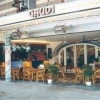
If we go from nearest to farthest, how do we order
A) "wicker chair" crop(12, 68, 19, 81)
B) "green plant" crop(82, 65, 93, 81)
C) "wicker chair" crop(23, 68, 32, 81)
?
"green plant" crop(82, 65, 93, 81) → "wicker chair" crop(23, 68, 32, 81) → "wicker chair" crop(12, 68, 19, 81)

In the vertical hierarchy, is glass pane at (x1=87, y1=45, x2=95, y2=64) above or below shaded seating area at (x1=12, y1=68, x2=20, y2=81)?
above

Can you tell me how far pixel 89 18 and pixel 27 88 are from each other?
4746 mm

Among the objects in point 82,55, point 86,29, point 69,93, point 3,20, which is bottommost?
point 69,93

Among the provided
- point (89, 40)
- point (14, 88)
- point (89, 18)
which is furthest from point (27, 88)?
point (89, 40)

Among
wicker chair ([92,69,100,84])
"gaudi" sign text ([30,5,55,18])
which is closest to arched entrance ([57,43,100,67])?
wicker chair ([92,69,100,84])

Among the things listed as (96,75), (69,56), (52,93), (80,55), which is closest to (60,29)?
(52,93)

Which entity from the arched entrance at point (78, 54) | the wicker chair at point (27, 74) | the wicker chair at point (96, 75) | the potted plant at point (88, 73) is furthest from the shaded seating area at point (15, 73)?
the arched entrance at point (78, 54)

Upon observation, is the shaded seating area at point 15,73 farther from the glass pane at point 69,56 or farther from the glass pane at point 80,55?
the glass pane at point 80,55

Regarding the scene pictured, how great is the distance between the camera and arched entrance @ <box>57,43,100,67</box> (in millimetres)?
17328

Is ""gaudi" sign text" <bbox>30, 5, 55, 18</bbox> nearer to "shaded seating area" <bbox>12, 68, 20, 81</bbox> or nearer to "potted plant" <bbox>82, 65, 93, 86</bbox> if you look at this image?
"potted plant" <bbox>82, 65, 93, 86</bbox>

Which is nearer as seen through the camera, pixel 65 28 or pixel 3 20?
pixel 65 28

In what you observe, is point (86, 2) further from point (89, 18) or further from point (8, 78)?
point (8, 78)

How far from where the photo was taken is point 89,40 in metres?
16.8

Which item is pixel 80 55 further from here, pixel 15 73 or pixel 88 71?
pixel 88 71
